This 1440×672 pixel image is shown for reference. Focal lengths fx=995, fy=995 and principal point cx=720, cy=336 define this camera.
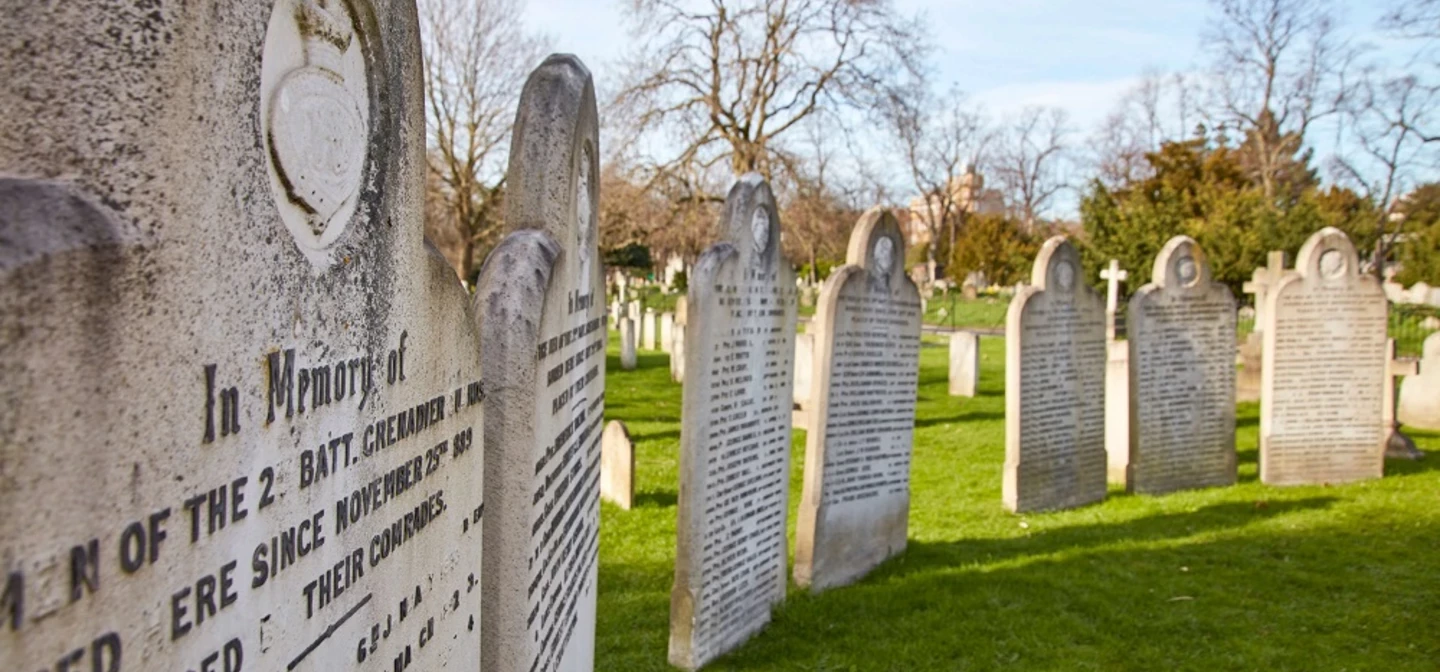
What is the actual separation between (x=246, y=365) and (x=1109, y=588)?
6.45 m

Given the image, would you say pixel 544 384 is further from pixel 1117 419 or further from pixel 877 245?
pixel 1117 419

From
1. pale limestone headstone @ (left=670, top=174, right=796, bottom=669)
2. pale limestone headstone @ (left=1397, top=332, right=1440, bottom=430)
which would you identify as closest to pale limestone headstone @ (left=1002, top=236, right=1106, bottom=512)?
pale limestone headstone @ (left=670, top=174, right=796, bottom=669)

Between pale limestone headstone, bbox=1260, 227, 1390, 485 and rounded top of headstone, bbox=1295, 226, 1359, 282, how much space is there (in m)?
0.01

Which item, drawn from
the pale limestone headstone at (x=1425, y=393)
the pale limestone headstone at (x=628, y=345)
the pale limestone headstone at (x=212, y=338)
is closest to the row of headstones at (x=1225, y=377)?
the pale limestone headstone at (x=1425, y=393)

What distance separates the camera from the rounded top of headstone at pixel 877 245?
720 cm

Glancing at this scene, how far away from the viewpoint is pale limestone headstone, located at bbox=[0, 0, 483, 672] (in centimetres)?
113

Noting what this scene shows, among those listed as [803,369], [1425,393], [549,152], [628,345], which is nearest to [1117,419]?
[803,369]

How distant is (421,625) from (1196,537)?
24.8ft

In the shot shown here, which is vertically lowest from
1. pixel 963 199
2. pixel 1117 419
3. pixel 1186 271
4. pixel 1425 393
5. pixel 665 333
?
pixel 1117 419

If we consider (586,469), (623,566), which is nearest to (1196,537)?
(623,566)

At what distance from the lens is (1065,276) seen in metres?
9.27

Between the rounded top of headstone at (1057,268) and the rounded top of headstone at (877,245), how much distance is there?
2.21 meters

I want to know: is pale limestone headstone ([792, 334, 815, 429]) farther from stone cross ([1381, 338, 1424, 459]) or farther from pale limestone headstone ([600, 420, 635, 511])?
stone cross ([1381, 338, 1424, 459])

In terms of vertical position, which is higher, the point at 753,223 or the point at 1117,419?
the point at 753,223
